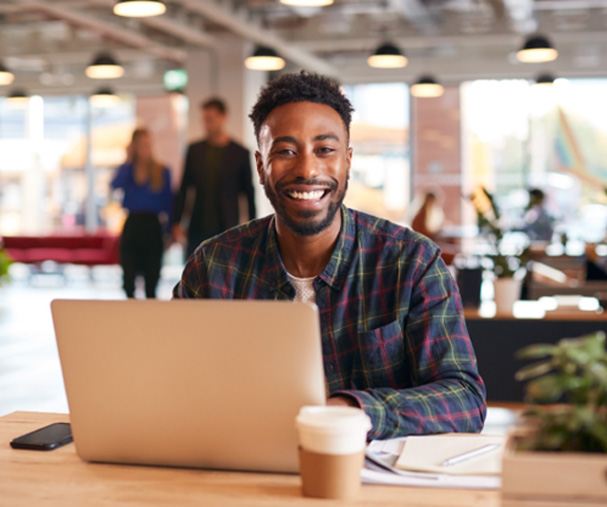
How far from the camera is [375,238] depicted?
7.84 ft

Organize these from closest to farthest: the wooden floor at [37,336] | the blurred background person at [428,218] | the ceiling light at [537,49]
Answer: the wooden floor at [37,336]
the ceiling light at [537,49]
the blurred background person at [428,218]

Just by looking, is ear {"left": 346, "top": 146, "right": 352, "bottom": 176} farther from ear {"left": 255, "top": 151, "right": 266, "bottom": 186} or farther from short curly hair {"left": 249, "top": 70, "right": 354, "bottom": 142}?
ear {"left": 255, "top": 151, "right": 266, "bottom": 186}

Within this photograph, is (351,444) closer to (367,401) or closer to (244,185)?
(367,401)

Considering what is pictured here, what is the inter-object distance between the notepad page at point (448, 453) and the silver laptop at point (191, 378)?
8.6 inches

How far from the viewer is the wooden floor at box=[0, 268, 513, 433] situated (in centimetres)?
662

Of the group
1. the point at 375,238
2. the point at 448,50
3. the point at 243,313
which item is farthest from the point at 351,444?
the point at 448,50

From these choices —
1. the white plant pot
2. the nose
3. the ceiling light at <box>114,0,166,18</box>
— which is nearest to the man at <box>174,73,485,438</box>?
the nose

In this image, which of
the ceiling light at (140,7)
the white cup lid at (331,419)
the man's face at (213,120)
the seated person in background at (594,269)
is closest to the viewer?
the white cup lid at (331,419)

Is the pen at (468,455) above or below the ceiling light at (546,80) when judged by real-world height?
below

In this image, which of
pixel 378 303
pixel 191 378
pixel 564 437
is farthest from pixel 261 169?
pixel 564 437

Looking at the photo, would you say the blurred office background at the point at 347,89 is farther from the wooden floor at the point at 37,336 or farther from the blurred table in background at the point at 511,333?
the blurred table in background at the point at 511,333

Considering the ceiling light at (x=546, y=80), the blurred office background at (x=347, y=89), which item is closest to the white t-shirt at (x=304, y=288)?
the blurred office background at (x=347, y=89)

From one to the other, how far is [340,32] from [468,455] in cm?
1261

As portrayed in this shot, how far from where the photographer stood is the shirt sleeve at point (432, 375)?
1986 millimetres
